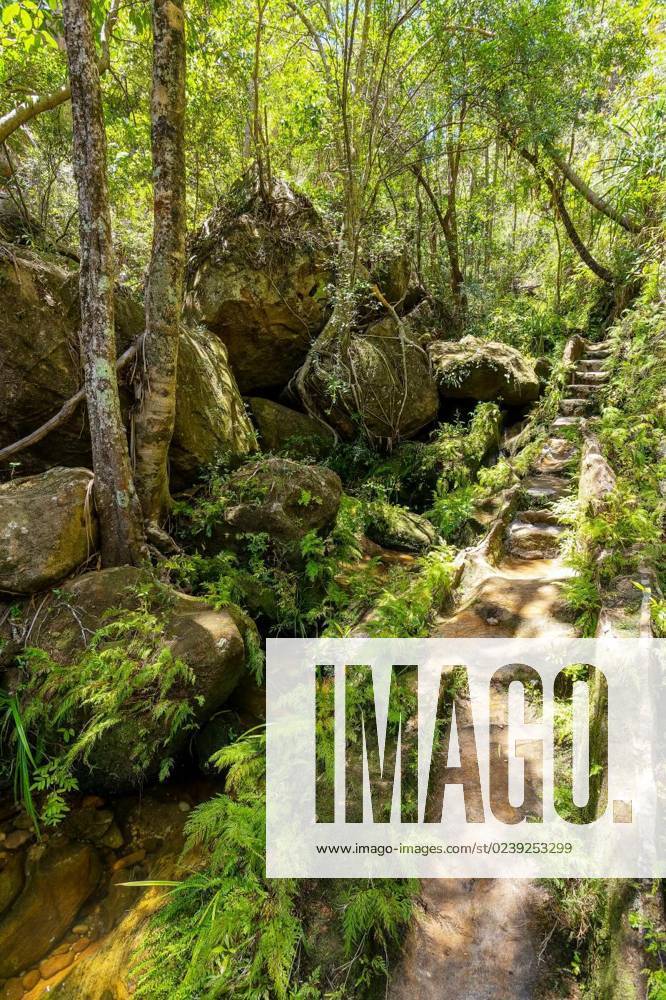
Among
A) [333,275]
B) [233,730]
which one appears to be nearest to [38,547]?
[233,730]

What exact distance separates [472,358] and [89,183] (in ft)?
23.3

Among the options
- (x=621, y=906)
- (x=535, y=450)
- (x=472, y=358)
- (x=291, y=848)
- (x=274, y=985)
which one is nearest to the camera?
(x=621, y=906)

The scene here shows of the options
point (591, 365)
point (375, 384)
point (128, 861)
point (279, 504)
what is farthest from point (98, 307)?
point (591, 365)

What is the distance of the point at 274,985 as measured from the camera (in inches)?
89.4

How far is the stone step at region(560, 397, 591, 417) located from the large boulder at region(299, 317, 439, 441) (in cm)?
255

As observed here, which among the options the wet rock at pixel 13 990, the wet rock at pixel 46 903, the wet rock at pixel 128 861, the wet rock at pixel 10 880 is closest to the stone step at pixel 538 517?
the wet rock at pixel 128 861

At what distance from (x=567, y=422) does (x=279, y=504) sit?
6.06 meters

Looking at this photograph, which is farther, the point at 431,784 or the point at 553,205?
the point at 553,205

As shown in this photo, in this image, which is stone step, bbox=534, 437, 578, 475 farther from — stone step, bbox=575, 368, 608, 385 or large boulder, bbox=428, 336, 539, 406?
stone step, bbox=575, 368, 608, 385

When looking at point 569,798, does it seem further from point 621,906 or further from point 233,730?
point 233,730

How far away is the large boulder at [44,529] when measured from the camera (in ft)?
14.5

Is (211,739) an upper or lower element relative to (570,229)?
lower

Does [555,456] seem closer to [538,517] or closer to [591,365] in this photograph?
[538,517]

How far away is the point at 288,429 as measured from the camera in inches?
347
